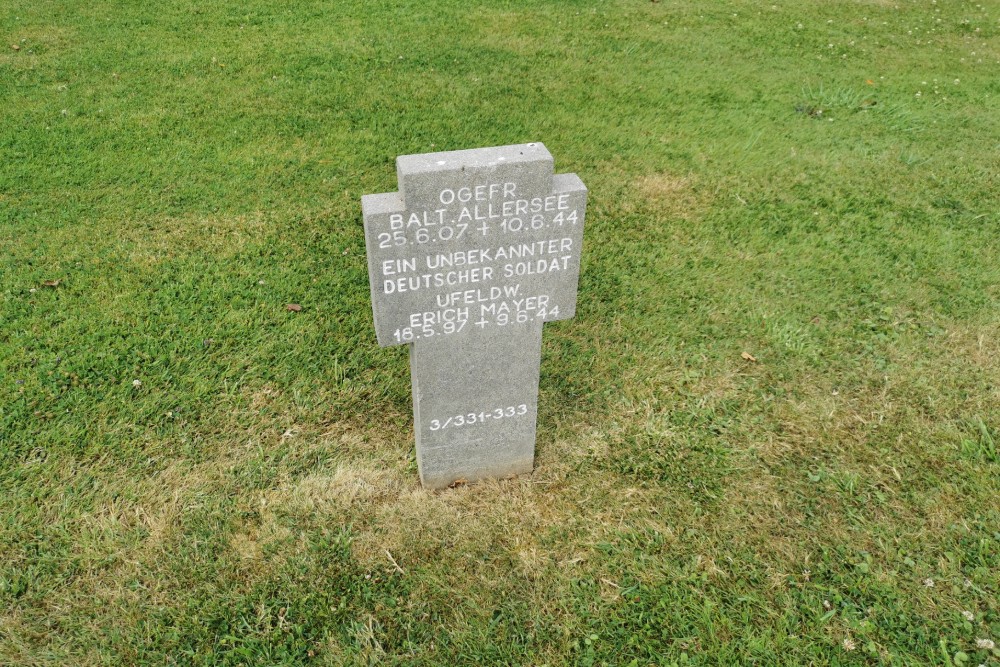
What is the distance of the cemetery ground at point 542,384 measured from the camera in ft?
10.8

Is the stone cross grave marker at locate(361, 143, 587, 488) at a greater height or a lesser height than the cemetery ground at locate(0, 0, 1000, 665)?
greater

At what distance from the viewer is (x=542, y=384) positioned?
4566 mm

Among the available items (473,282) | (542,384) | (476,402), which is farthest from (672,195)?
(473,282)

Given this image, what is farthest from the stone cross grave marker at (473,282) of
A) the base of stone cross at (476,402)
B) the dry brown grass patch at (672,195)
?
the dry brown grass patch at (672,195)

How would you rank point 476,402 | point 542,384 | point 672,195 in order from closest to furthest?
point 476,402
point 542,384
point 672,195

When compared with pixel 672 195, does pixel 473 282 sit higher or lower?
higher

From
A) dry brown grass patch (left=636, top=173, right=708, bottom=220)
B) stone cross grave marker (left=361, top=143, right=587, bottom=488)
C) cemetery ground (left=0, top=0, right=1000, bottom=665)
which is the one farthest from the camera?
dry brown grass patch (left=636, top=173, right=708, bottom=220)

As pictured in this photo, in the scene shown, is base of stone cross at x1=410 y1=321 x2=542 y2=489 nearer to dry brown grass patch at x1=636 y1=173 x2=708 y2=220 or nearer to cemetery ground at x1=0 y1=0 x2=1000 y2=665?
cemetery ground at x1=0 y1=0 x2=1000 y2=665

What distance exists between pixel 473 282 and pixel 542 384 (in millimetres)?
1536

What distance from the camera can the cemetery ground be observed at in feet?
10.8

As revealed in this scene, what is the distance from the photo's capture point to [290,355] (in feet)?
15.2

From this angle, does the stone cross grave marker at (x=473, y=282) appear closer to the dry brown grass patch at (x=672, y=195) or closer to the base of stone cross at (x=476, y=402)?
the base of stone cross at (x=476, y=402)

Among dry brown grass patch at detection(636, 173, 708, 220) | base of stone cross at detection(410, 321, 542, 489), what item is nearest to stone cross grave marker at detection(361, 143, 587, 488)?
base of stone cross at detection(410, 321, 542, 489)

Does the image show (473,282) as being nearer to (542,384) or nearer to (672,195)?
(542,384)
